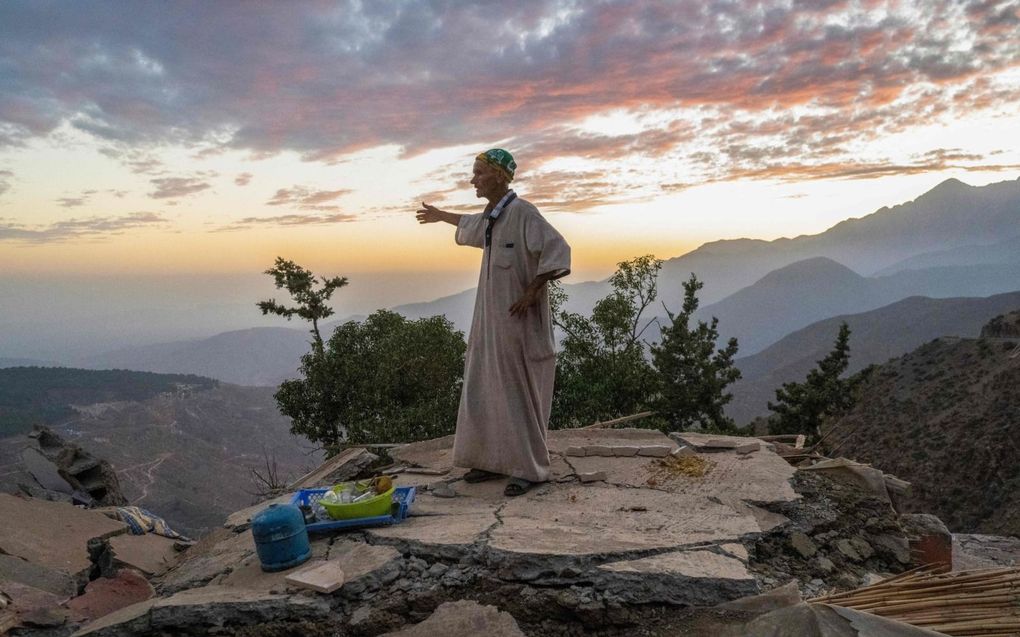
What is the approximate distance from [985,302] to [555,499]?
269ft

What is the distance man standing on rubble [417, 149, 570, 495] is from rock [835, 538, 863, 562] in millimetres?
1726

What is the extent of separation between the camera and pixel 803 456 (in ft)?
16.6

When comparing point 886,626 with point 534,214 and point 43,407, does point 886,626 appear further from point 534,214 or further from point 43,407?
point 43,407

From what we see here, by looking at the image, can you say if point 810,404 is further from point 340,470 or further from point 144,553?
point 144,553

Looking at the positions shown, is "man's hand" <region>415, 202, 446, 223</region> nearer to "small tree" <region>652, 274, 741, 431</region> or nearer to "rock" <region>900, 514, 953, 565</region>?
"rock" <region>900, 514, 953, 565</region>

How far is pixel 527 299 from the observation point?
4.01m

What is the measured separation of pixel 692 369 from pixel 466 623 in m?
15.1

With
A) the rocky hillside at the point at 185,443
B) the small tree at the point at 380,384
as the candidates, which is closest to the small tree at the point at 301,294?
the small tree at the point at 380,384

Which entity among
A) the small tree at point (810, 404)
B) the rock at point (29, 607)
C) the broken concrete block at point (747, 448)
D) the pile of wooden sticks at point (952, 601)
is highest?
the pile of wooden sticks at point (952, 601)

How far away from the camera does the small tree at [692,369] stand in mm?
16359

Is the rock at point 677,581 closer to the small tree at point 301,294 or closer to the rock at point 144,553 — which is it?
the rock at point 144,553

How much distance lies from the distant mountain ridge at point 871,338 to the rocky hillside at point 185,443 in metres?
42.9

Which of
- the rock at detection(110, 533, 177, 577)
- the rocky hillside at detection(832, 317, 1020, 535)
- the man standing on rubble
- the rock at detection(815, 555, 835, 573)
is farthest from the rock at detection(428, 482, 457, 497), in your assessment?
the rocky hillside at detection(832, 317, 1020, 535)

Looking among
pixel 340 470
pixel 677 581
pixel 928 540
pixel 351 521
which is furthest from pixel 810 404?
pixel 351 521
